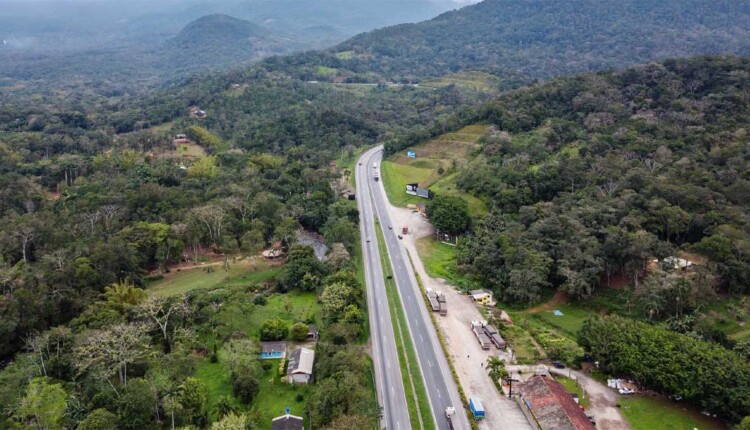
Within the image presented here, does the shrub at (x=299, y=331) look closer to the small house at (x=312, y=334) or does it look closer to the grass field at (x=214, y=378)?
the small house at (x=312, y=334)

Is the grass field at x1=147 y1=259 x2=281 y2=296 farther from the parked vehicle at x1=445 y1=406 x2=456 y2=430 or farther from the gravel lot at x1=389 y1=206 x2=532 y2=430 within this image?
the parked vehicle at x1=445 y1=406 x2=456 y2=430

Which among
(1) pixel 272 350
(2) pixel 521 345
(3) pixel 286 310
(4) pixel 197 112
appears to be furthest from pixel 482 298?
(4) pixel 197 112

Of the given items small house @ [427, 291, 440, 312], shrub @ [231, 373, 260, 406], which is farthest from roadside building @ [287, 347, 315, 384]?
small house @ [427, 291, 440, 312]

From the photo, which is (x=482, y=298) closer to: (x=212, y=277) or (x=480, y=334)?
(x=480, y=334)

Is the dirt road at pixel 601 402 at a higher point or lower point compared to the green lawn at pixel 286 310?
lower

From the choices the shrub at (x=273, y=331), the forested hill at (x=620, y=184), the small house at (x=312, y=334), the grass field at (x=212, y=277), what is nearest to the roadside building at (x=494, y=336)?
the forested hill at (x=620, y=184)


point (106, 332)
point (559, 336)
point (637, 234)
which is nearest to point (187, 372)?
point (106, 332)
